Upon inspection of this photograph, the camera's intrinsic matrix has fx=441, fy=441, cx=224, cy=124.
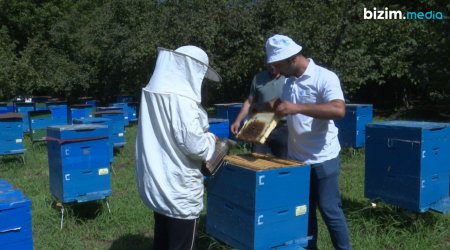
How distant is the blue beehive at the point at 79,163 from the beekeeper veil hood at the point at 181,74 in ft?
7.29

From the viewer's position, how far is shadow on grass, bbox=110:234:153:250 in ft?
12.0

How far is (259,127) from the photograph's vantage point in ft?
8.74

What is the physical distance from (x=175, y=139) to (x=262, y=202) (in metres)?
0.79

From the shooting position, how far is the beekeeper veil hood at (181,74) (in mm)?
2062

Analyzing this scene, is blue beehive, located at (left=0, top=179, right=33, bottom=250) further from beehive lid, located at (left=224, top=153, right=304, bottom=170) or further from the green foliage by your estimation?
the green foliage

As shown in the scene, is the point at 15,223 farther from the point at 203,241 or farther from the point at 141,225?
the point at 141,225

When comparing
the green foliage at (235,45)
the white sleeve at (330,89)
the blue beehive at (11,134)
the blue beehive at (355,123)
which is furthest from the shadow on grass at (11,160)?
the white sleeve at (330,89)

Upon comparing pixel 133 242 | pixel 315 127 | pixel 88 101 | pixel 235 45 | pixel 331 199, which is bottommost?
pixel 133 242

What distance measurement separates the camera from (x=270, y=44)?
2562 mm

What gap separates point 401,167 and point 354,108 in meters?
2.81

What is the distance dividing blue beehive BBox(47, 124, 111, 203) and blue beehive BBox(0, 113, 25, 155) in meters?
2.79

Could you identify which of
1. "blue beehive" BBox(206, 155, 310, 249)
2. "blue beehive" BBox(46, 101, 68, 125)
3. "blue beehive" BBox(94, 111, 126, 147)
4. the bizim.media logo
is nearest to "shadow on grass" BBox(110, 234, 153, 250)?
"blue beehive" BBox(206, 155, 310, 249)

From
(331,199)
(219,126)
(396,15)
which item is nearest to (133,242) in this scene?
(331,199)

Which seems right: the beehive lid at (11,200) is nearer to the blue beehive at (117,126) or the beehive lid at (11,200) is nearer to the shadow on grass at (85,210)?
the shadow on grass at (85,210)
